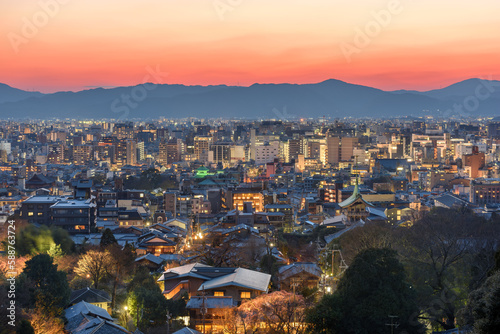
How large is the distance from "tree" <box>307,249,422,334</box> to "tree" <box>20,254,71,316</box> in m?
3.95

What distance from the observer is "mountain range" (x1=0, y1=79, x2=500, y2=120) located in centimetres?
11594

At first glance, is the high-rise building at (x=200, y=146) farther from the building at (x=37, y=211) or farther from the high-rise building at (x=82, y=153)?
the building at (x=37, y=211)

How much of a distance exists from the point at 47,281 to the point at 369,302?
17.3ft

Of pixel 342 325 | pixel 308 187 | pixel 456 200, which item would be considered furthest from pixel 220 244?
pixel 308 187

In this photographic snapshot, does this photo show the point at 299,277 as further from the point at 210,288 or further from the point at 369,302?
the point at 369,302

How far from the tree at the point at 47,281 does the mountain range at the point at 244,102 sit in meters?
98.8

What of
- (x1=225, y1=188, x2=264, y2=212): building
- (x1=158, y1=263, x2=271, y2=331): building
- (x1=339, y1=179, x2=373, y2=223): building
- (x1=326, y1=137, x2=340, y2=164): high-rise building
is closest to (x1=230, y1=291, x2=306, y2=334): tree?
(x1=158, y1=263, x2=271, y2=331): building

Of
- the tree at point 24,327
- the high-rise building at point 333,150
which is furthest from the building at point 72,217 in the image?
the high-rise building at point 333,150

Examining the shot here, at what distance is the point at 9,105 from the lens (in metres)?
116

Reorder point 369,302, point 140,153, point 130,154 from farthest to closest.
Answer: point 140,153 → point 130,154 → point 369,302

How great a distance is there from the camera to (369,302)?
8414 mm

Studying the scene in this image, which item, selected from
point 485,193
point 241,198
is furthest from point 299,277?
point 485,193

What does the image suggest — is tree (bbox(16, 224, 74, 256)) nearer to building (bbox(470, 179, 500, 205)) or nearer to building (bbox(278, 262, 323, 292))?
building (bbox(278, 262, 323, 292))

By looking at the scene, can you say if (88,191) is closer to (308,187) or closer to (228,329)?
(228,329)
